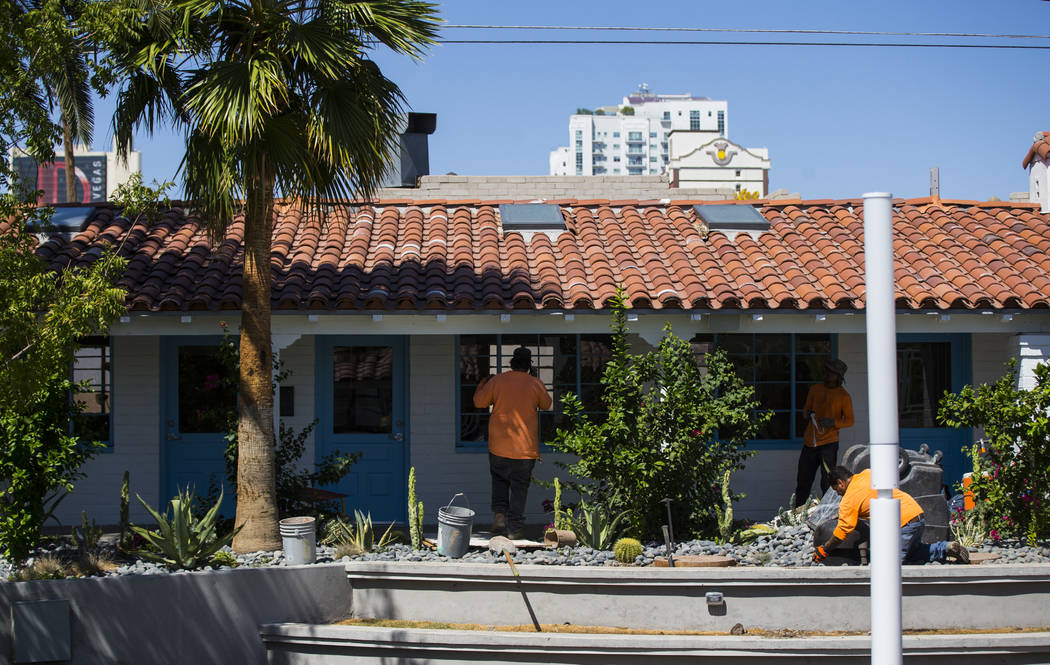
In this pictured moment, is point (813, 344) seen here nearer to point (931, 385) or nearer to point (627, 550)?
point (931, 385)

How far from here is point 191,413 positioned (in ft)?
37.2

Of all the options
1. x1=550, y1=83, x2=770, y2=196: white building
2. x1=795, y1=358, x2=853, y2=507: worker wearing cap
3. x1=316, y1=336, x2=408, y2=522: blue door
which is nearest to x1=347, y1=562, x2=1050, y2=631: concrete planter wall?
x1=795, y1=358, x2=853, y2=507: worker wearing cap

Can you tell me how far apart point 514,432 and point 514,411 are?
0.19 meters

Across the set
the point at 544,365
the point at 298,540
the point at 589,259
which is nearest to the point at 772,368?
the point at 589,259

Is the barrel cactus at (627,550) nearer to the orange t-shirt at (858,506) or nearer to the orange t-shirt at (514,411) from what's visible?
the orange t-shirt at (514,411)

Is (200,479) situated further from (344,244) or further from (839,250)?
(839,250)

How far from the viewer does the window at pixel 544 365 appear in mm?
11430

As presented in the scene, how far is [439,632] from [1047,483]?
5399 mm

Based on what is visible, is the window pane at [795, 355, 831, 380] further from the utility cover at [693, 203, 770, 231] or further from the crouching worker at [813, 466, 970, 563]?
the crouching worker at [813, 466, 970, 563]

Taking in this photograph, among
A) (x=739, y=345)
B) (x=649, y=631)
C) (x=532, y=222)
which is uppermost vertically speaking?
(x=532, y=222)

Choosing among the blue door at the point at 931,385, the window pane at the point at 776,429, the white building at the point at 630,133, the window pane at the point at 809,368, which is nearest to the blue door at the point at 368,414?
the window pane at the point at 776,429

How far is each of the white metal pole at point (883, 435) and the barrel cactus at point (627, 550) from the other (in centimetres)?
453

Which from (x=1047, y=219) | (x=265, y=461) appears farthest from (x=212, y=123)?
(x=1047, y=219)

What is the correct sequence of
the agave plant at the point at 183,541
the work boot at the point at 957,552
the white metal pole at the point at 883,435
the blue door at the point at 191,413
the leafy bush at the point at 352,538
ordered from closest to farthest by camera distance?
the white metal pole at the point at 883,435 → the agave plant at the point at 183,541 → the work boot at the point at 957,552 → the leafy bush at the point at 352,538 → the blue door at the point at 191,413
